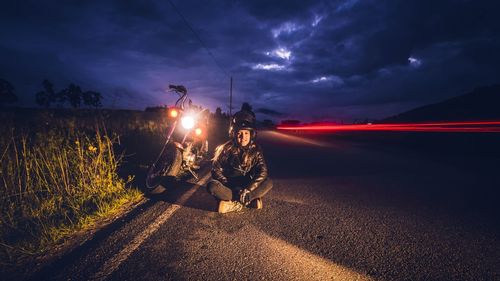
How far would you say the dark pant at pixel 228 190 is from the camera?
12.3ft

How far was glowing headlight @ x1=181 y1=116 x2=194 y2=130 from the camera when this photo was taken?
19.1 ft

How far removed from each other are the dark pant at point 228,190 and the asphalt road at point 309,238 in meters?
0.28

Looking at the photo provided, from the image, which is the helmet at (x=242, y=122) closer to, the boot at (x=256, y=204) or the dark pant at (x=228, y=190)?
the dark pant at (x=228, y=190)

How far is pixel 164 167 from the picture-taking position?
514 centimetres

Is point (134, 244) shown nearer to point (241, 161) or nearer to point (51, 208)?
point (51, 208)

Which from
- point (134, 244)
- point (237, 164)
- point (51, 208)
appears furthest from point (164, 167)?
point (134, 244)

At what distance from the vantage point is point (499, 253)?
111 inches

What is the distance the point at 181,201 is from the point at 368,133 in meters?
20.3

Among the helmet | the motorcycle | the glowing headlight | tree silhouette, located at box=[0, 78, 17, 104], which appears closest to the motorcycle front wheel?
the motorcycle

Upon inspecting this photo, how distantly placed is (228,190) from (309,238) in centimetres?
136

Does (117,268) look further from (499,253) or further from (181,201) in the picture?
(499,253)

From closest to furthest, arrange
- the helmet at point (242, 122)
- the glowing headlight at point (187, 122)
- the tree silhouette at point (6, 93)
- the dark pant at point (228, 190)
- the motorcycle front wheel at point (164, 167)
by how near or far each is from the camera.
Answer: the dark pant at point (228, 190)
the helmet at point (242, 122)
the motorcycle front wheel at point (164, 167)
the glowing headlight at point (187, 122)
the tree silhouette at point (6, 93)

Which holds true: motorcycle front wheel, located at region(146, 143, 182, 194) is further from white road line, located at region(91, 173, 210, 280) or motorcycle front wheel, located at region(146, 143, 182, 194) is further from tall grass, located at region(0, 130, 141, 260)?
white road line, located at region(91, 173, 210, 280)

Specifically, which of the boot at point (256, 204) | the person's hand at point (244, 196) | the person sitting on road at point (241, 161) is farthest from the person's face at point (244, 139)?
the boot at point (256, 204)
